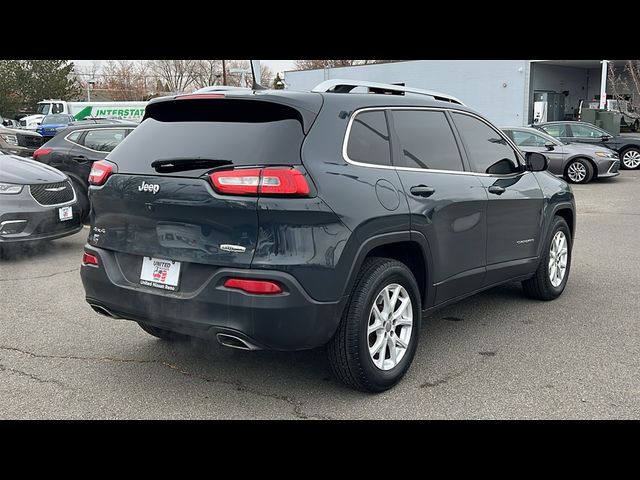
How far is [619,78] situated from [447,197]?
3347 centimetres

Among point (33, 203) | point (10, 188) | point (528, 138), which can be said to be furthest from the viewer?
point (528, 138)

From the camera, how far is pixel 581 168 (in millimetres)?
16578

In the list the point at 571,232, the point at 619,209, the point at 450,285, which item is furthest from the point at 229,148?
the point at 619,209

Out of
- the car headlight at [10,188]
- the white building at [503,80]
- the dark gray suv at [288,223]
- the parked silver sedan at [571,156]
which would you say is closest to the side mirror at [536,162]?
the dark gray suv at [288,223]

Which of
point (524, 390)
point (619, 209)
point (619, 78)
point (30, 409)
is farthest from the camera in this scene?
point (619, 78)

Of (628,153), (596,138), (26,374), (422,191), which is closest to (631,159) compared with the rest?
(628,153)

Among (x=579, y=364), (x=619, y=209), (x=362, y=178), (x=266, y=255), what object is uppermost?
(x=362, y=178)

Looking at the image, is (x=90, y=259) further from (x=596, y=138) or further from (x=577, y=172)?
(x=596, y=138)

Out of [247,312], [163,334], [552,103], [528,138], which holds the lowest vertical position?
[552,103]

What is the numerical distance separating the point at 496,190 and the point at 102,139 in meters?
7.39

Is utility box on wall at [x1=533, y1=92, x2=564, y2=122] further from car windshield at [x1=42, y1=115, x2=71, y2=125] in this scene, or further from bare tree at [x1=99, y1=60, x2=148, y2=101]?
bare tree at [x1=99, y1=60, x2=148, y2=101]

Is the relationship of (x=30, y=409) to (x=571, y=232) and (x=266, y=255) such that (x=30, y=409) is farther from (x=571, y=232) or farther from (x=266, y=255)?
(x=571, y=232)

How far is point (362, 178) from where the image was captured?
12.4 ft

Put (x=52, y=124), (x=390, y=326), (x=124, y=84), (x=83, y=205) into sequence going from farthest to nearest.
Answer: (x=124, y=84) < (x=52, y=124) < (x=83, y=205) < (x=390, y=326)
